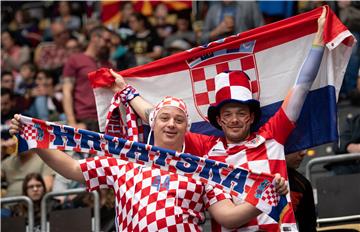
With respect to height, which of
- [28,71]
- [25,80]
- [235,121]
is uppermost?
[28,71]

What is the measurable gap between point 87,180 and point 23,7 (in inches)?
419

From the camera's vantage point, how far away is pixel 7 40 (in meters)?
18.2

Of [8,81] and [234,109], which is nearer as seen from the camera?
[234,109]

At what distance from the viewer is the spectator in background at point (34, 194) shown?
11.9 meters

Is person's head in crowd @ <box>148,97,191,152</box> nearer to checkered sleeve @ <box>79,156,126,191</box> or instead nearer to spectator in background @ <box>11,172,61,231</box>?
checkered sleeve @ <box>79,156,126,191</box>

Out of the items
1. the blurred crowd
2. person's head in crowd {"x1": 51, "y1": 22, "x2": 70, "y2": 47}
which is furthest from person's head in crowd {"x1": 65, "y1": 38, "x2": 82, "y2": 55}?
person's head in crowd {"x1": 51, "y1": 22, "x2": 70, "y2": 47}

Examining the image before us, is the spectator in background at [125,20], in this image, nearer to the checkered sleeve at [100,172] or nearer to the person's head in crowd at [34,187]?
the person's head in crowd at [34,187]

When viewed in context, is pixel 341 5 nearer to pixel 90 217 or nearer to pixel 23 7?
pixel 90 217

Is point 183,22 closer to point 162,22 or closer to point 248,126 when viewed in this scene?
point 162,22

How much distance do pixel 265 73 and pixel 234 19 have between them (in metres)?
5.63

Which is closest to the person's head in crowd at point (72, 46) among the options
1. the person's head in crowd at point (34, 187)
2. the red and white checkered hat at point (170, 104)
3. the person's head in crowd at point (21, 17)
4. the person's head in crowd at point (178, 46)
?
the person's head in crowd at point (178, 46)

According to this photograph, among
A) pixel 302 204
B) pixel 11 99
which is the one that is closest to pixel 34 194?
pixel 11 99

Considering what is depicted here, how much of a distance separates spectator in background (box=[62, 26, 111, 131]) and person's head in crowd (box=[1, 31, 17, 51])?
3.87 metres

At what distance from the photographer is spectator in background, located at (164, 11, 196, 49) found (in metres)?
15.9
